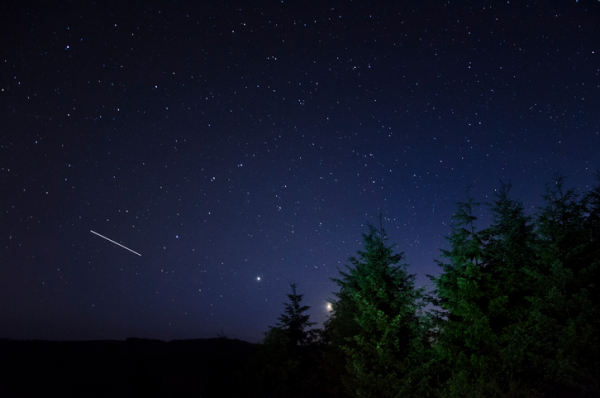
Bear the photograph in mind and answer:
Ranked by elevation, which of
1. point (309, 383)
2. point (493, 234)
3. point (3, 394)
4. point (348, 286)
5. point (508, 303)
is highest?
point (493, 234)

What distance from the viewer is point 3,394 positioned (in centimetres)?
6212

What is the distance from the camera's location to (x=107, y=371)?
80.3m

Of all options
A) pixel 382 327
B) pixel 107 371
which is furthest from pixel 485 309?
pixel 107 371

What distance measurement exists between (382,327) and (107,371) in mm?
90573

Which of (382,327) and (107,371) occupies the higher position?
(382,327)

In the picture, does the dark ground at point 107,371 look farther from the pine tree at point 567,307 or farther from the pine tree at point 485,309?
the pine tree at point 567,307

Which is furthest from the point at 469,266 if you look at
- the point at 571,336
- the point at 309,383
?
the point at 309,383

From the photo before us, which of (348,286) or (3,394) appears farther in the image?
(3,394)

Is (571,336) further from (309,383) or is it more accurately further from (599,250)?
(309,383)

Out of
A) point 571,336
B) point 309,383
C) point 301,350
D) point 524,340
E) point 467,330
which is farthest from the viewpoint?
point 301,350

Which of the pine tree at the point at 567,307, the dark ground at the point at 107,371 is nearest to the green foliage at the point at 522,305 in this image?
the pine tree at the point at 567,307

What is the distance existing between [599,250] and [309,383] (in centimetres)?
1719

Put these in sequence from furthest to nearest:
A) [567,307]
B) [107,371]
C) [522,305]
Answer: [107,371]
[522,305]
[567,307]

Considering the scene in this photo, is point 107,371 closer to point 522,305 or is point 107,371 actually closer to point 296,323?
point 296,323
